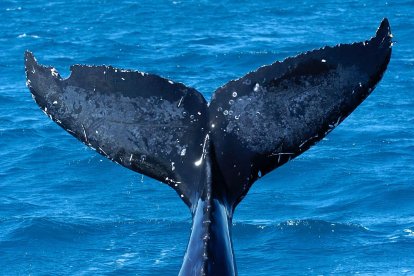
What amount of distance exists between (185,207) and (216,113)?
10.5 meters

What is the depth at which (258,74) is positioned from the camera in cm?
792

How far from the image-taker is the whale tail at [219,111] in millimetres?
7805

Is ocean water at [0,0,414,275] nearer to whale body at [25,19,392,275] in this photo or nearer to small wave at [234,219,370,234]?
small wave at [234,219,370,234]

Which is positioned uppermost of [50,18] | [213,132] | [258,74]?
[258,74]

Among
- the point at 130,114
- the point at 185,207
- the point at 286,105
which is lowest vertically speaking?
the point at 185,207

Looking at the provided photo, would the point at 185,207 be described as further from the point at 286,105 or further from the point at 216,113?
the point at 286,105

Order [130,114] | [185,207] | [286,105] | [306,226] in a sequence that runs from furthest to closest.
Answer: [185,207] < [306,226] < [130,114] < [286,105]

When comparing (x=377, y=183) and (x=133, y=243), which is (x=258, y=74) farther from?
(x=377, y=183)

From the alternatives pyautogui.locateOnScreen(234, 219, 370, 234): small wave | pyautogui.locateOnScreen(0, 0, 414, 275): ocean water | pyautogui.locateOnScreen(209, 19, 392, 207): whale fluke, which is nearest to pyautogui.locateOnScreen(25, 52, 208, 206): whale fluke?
pyautogui.locateOnScreen(209, 19, 392, 207): whale fluke

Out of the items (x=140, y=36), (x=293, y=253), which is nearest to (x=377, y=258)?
(x=293, y=253)

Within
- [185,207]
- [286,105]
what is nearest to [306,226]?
[185,207]

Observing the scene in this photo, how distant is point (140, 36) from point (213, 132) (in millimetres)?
23542

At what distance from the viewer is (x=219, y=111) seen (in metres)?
7.97

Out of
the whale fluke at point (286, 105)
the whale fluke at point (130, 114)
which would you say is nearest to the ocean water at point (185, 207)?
the whale fluke at point (130, 114)
